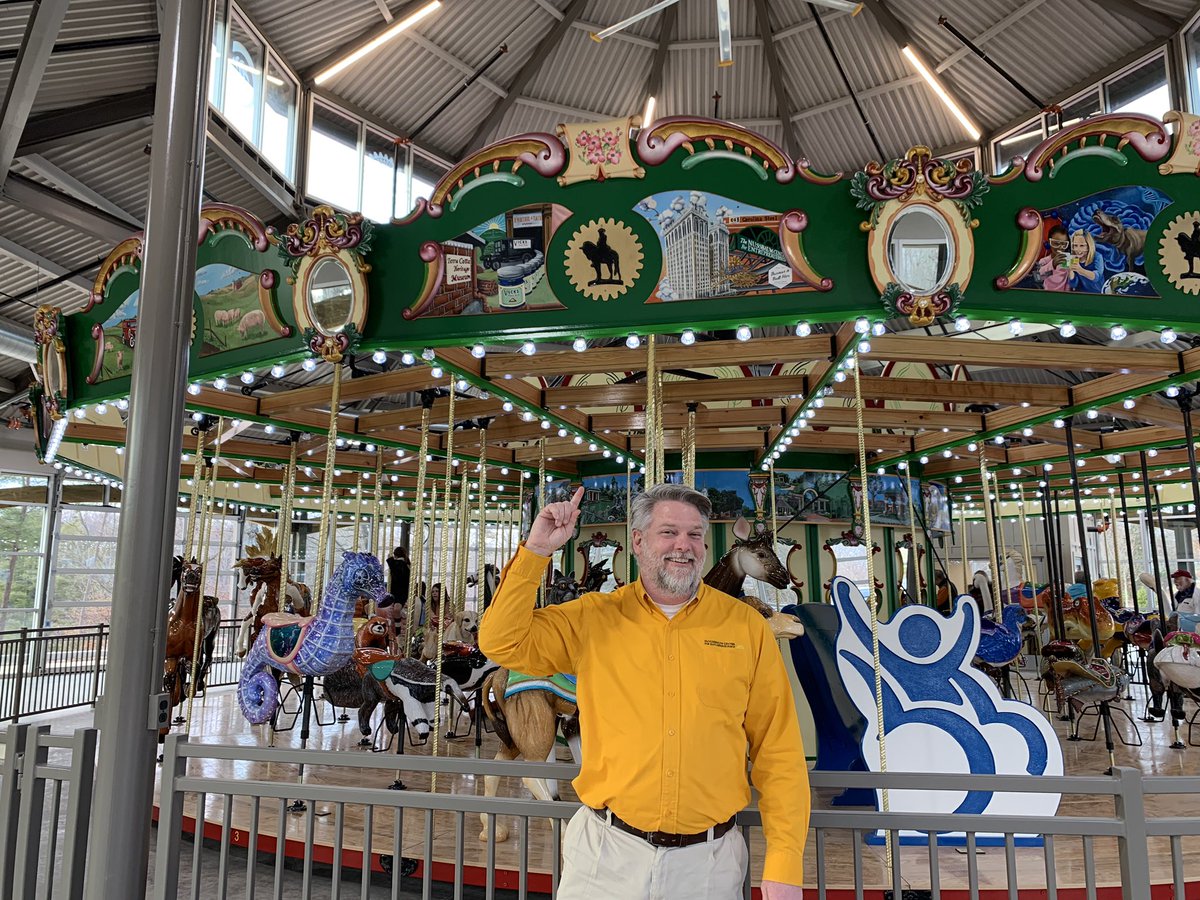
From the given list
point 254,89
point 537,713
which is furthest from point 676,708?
point 254,89

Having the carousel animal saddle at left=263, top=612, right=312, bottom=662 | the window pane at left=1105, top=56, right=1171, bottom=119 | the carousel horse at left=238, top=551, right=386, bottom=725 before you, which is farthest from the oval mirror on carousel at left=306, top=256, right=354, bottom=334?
the window pane at left=1105, top=56, right=1171, bottom=119

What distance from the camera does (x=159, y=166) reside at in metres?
2.89

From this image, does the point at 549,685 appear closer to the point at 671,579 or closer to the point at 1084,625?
the point at 671,579

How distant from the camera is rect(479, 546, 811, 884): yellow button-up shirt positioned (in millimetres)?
1677

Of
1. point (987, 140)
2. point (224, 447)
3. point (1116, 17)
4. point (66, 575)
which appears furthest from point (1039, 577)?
point (66, 575)

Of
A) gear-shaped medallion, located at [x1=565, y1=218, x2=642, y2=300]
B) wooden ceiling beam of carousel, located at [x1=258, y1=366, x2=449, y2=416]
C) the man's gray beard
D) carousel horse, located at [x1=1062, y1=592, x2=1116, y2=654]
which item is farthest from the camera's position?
carousel horse, located at [x1=1062, y1=592, x2=1116, y2=654]

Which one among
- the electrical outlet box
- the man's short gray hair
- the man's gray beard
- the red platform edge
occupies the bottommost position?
the red platform edge

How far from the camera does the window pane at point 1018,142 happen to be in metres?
10.1

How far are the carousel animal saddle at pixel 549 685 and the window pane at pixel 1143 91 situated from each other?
8599mm

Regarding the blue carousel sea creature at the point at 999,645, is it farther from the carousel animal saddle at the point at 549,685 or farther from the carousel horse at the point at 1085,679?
the carousel animal saddle at the point at 549,685

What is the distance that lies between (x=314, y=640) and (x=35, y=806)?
1.96m

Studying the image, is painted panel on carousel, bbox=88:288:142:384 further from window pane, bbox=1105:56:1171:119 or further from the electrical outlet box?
window pane, bbox=1105:56:1171:119

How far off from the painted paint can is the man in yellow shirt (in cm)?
227

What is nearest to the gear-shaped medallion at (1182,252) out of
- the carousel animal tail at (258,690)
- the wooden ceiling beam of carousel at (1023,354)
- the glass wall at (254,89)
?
the wooden ceiling beam of carousel at (1023,354)
